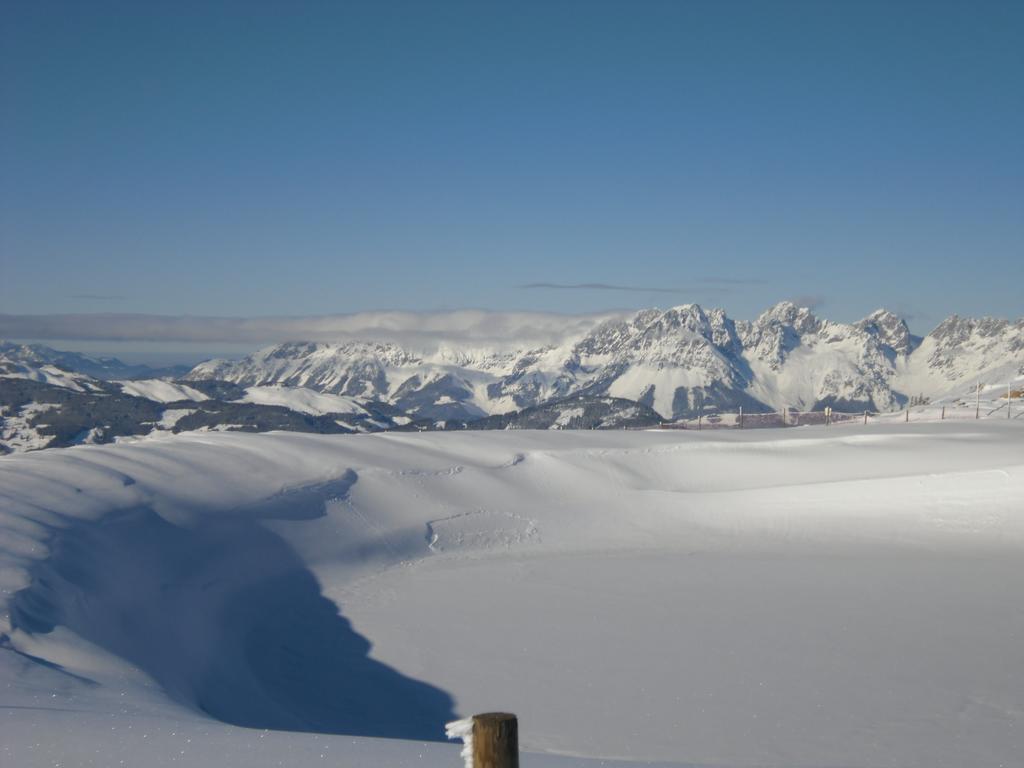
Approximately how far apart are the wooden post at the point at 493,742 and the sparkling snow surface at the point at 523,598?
2.99 m

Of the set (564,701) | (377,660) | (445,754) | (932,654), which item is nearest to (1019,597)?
(932,654)

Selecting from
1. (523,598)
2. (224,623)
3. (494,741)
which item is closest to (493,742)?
(494,741)

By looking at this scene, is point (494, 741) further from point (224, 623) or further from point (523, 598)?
point (523, 598)

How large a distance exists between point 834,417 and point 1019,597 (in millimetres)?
27118

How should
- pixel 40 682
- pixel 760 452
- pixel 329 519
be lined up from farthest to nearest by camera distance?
pixel 760 452 < pixel 329 519 < pixel 40 682

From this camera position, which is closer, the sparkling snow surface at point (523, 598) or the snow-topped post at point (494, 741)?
the snow-topped post at point (494, 741)

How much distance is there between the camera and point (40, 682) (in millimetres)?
8953

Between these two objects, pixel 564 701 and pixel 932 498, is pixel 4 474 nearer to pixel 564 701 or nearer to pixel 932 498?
pixel 564 701

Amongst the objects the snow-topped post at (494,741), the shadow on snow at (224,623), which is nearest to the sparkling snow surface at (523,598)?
the shadow on snow at (224,623)

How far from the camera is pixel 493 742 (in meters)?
4.39

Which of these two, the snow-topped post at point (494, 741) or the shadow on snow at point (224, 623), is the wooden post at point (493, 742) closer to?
the snow-topped post at point (494, 741)

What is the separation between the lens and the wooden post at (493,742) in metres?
4.38

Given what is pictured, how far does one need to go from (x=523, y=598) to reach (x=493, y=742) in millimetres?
13697

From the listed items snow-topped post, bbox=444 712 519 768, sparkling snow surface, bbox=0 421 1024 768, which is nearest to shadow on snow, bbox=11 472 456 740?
sparkling snow surface, bbox=0 421 1024 768
